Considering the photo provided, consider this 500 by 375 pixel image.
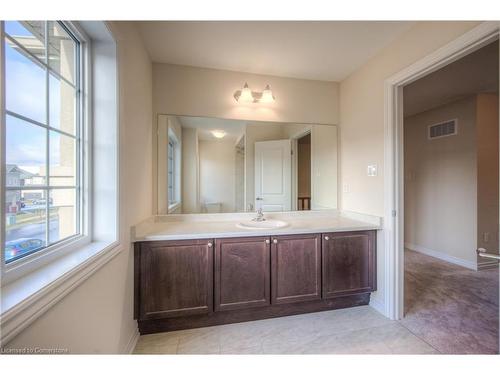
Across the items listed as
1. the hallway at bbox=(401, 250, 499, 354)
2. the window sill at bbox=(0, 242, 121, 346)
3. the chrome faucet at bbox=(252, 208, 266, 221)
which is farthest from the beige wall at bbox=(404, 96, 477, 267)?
the window sill at bbox=(0, 242, 121, 346)

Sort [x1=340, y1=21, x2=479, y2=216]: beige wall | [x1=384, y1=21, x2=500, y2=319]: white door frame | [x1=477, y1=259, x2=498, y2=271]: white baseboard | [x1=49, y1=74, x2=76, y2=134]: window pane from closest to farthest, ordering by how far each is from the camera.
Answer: [x1=49, y1=74, x2=76, y2=134]: window pane < [x1=340, y1=21, x2=479, y2=216]: beige wall < [x1=384, y1=21, x2=500, y2=319]: white door frame < [x1=477, y1=259, x2=498, y2=271]: white baseboard

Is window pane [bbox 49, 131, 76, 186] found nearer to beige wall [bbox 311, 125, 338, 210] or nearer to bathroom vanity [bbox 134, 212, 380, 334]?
bathroom vanity [bbox 134, 212, 380, 334]

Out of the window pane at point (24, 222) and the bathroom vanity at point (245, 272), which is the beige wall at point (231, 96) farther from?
the window pane at point (24, 222)

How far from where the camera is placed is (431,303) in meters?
2.11

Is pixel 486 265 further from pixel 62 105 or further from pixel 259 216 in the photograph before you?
pixel 62 105

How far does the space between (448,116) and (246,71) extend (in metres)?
3.27

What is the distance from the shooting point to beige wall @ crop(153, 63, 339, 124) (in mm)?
2146

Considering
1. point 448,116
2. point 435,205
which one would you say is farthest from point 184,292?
point 448,116

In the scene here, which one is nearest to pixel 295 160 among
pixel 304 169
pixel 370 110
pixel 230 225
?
pixel 304 169

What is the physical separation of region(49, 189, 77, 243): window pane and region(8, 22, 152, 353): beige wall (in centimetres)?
24

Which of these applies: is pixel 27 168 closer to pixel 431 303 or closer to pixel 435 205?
pixel 431 303

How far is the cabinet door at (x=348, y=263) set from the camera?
6.30ft

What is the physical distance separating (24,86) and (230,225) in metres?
1.58

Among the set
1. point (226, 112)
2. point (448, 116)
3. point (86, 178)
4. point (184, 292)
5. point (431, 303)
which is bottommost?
point (431, 303)
